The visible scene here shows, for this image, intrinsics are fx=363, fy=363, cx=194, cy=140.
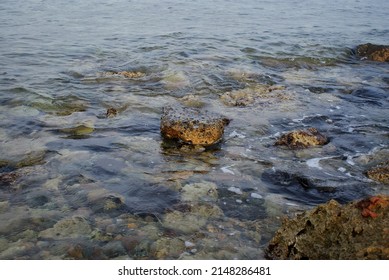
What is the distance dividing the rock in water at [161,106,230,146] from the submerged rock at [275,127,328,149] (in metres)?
1.02

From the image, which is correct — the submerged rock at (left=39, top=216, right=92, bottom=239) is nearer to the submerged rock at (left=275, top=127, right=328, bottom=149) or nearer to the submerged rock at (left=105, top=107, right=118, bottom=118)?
the submerged rock at (left=105, top=107, right=118, bottom=118)

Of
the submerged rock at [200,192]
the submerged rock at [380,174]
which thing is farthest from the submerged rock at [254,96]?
the submerged rock at [200,192]

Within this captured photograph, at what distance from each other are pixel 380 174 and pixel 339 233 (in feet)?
7.61

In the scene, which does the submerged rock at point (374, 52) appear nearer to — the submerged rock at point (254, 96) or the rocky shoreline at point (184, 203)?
the submerged rock at point (254, 96)

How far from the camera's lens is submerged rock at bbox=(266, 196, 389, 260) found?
2.76 meters

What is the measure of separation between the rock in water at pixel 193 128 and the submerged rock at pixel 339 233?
265cm

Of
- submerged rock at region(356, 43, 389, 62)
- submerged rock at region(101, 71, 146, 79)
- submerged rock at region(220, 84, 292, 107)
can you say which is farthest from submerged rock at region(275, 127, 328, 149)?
submerged rock at region(356, 43, 389, 62)

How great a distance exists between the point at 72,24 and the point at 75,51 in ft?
15.3

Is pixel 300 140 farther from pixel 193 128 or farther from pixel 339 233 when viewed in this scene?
pixel 339 233

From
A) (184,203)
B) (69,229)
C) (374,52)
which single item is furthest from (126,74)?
(374,52)
